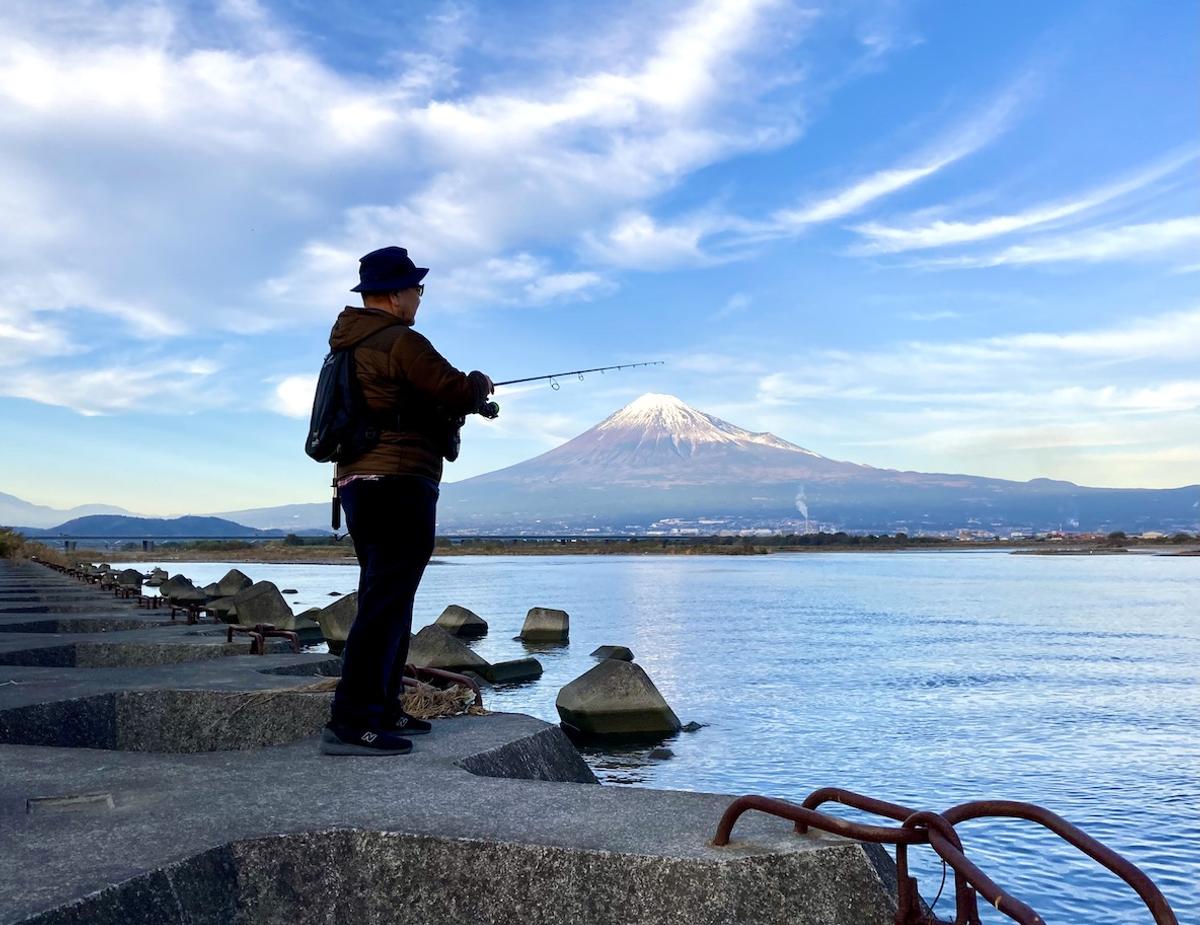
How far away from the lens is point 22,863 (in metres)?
2.80

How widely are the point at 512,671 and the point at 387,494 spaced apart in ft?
43.0

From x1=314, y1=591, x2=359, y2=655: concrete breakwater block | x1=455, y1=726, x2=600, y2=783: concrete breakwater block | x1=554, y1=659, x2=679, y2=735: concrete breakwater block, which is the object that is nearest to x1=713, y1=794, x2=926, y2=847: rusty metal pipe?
x1=455, y1=726, x2=600, y2=783: concrete breakwater block

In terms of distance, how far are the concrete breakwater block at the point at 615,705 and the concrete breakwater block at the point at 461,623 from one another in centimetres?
1309

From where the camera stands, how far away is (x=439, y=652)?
15156 mm

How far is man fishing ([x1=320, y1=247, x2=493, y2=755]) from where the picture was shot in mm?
4422

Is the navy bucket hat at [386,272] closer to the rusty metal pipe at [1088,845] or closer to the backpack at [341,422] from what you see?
the backpack at [341,422]

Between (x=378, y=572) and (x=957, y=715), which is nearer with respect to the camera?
(x=378, y=572)

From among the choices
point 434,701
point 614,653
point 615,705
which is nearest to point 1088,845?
point 434,701

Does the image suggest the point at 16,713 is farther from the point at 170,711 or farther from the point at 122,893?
the point at 122,893

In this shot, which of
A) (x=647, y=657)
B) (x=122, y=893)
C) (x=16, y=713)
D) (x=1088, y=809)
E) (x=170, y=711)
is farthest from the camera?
(x=647, y=657)

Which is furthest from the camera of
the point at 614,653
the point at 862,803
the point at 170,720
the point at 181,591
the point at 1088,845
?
the point at 181,591

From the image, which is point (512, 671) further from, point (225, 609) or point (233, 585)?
point (233, 585)

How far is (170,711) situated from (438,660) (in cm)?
933

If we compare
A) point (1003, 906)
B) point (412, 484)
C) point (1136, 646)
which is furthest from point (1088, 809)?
point (1136, 646)
